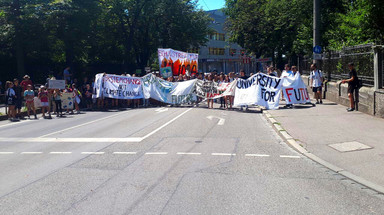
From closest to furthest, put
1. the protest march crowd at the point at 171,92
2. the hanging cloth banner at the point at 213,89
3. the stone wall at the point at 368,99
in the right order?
the stone wall at the point at 368,99 → the protest march crowd at the point at 171,92 → the hanging cloth banner at the point at 213,89

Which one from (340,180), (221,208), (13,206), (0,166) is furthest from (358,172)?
(0,166)

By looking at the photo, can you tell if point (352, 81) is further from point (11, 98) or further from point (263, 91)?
point (11, 98)

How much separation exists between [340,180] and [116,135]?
710cm

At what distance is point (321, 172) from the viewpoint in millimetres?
7309

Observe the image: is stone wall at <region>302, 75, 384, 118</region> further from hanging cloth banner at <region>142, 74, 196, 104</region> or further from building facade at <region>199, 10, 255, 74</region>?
building facade at <region>199, 10, 255, 74</region>

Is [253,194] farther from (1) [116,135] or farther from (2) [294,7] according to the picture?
(2) [294,7]

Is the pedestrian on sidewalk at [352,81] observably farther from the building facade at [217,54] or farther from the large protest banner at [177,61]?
the building facade at [217,54]

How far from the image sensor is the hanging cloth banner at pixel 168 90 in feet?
72.8

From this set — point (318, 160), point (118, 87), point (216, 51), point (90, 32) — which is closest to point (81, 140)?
point (318, 160)

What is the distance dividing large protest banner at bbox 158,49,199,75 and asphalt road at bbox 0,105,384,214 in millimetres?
13824

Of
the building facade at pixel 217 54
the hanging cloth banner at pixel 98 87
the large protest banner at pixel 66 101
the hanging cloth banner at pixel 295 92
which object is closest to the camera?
the hanging cloth banner at pixel 295 92

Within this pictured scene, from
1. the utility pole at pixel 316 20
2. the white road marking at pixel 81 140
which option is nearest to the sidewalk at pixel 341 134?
the white road marking at pixel 81 140

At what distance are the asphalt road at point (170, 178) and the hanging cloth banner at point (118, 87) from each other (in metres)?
11.1

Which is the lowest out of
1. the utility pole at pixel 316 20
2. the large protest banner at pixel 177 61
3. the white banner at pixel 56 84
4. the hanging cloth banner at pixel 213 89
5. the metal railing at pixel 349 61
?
the hanging cloth banner at pixel 213 89
